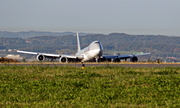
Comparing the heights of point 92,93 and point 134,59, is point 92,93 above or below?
above

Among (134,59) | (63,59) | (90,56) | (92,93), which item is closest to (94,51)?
(90,56)

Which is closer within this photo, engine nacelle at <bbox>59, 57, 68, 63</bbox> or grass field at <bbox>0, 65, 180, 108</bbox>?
grass field at <bbox>0, 65, 180, 108</bbox>

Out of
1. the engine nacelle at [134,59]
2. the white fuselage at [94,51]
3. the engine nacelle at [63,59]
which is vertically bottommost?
the engine nacelle at [134,59]

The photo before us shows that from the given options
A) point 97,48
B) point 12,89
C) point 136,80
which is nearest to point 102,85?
point 136,80

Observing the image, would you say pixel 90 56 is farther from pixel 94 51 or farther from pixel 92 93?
pixel 92 93

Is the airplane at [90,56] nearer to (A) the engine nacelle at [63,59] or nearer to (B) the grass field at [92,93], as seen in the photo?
(A) the engine nacelle at [63,59]

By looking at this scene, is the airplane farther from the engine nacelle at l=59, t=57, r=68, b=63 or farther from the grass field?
the grass field

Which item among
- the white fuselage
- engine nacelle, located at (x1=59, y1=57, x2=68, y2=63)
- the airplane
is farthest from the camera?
engine nacelle, located at (x1=59, y1=57, x2=68, y2=63)

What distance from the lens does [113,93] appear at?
20672 mm

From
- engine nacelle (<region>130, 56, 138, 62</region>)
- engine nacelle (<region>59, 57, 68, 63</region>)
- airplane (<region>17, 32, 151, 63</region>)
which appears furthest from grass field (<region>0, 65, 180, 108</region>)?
engine nacelle (<region>130, 56, 138, 62</region>)

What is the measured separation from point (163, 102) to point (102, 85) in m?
6.08

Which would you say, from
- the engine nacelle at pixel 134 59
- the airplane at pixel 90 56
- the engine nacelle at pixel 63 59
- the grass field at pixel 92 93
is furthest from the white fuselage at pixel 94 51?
the grass field at pixel 92 93

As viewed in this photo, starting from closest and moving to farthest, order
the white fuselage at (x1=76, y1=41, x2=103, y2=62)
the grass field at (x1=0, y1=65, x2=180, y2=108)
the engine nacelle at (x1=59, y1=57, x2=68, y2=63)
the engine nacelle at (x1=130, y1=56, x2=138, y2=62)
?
the grass field at (x1=0, y1=65, x2=180, y2=108) < the white fuselage at (x1=76, y1=41, x2=103, y2=62) < the engine nacelle at (x1=59, y1=57, x2=68, y2=63) < the engine nacelle at (x1=130, y1=56, x2=138, y2=62)

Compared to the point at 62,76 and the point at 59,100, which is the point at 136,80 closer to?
the point at 62,76
